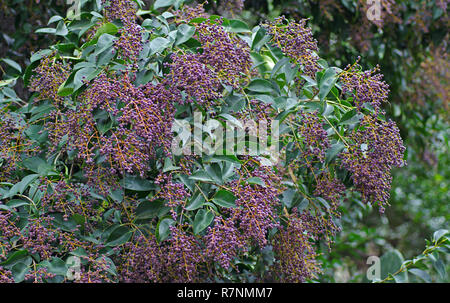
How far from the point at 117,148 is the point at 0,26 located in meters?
1.57

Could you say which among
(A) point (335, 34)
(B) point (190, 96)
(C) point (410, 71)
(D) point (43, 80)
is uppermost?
(B) point (190, 96)

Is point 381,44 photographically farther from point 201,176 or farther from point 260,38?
point 201,176

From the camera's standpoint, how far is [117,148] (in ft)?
3.99

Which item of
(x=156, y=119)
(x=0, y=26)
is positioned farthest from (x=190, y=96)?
(x=0, y=26)

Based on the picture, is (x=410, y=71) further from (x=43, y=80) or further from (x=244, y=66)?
(x=43, y=80)

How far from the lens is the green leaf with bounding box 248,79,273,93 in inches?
57.9

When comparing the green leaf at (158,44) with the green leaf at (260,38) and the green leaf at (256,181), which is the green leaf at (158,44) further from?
the green leaf at (256,181)

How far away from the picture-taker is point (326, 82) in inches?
56.3
